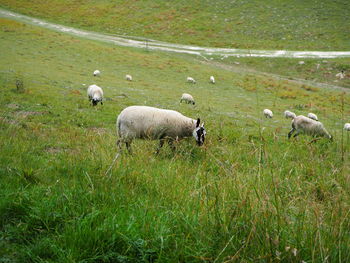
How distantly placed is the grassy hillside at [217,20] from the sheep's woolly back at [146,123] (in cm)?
4625

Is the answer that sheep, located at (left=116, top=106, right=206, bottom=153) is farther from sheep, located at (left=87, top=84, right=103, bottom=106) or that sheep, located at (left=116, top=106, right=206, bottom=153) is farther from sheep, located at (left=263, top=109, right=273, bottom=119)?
sheep, located at (left=263, top=109, right=273, bottom=119)

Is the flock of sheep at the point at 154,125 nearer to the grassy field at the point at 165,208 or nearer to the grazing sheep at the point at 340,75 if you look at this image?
the grassy field at the point at 165,208

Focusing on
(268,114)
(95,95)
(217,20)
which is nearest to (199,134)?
(95,95)

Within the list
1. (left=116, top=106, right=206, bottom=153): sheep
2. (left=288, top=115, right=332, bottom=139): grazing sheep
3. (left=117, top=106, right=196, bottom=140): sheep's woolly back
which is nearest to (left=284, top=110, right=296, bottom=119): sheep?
(left=288, top=115, right=332, bottom=139): grazing sheep

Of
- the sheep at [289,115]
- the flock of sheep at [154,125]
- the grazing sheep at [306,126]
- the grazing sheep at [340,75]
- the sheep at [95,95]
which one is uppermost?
the grazing sheep at [340,75]

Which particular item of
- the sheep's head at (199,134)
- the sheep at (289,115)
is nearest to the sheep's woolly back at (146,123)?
the sheep's head at (199,134)

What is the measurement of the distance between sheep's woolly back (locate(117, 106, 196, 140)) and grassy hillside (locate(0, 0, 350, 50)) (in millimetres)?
46250

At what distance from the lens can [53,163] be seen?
4.93 meters

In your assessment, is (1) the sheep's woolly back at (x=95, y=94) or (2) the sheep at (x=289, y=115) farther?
(2) the sheep at (x=289, y=115)

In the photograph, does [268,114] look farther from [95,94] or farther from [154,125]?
[154,125]

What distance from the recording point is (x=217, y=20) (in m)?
64.8

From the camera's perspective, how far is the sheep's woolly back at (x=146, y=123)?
27.5ft

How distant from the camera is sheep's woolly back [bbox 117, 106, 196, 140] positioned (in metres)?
8.38

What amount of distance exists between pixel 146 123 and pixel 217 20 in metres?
62.3
